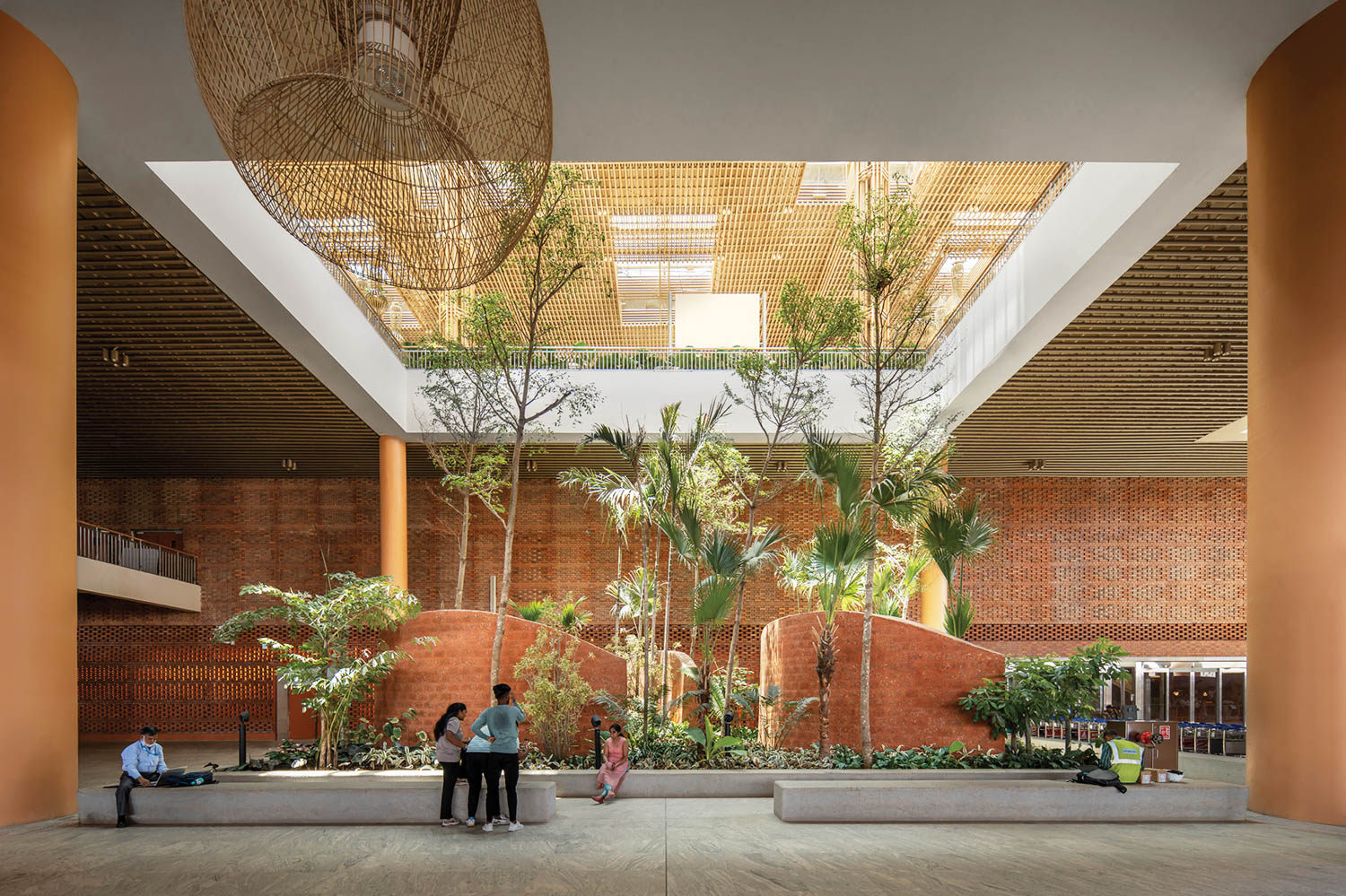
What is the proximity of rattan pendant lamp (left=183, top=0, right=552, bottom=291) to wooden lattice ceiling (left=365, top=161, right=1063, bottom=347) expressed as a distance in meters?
8.82

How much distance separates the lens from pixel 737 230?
1745 cm

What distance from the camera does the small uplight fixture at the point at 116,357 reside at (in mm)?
13484

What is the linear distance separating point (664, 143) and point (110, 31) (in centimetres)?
431

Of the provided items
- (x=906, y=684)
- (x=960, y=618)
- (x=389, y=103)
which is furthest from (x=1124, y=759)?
(x=389, y=103)

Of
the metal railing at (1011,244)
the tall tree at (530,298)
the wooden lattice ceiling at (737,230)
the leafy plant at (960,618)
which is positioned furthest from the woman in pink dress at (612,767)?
the metal railing at (1011,244)

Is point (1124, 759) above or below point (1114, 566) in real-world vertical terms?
below

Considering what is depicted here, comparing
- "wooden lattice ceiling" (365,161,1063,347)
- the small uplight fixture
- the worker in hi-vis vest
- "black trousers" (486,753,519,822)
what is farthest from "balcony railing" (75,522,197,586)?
the worker in hi-vis vest

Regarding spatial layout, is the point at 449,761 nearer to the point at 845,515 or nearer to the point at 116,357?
the point at 845,515

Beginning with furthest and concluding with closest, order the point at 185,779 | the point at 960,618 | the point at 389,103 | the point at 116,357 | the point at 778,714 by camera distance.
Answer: the point at 116,357
the point at 960,618
the point at 778,714
the point at 185,779
the point at 389,103
